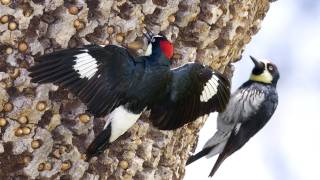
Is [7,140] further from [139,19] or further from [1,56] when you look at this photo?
[139,19]

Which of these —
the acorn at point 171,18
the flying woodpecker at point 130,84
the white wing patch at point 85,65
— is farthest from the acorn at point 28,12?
the acorn at point 171,18

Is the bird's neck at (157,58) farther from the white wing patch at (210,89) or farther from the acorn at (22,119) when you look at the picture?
the acorn at (22,119)

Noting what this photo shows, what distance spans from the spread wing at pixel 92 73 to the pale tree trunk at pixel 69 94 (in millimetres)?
253

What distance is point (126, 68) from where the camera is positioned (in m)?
2.94

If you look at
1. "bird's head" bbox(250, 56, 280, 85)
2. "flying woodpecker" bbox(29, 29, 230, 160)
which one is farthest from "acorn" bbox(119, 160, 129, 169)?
"bird's head" bbox(250, 56, 280, 85)

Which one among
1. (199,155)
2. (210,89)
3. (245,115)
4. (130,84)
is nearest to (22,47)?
(130,84)

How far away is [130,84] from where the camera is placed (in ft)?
9.77

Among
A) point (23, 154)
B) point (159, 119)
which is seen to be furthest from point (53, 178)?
point (159, 119)

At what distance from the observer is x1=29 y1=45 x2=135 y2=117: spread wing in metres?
2.78

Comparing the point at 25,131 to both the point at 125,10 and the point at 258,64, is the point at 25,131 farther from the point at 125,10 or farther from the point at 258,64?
the point at 258,64

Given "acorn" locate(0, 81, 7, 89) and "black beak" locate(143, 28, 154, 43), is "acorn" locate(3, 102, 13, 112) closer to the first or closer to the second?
"acorn" locate(0, 81, 7, 89)

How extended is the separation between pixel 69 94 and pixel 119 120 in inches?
11.1

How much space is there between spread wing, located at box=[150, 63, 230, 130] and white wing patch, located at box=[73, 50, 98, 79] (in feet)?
1.31

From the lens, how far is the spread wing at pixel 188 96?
3.11 m
